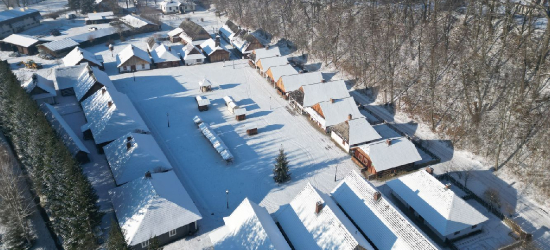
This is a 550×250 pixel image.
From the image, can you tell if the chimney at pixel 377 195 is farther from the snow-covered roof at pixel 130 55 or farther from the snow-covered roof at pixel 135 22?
the snow-covered roof at pixel 135 22

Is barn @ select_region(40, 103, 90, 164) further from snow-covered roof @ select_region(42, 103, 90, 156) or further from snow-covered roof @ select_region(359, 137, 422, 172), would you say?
snow-covered roof @ select_region(359, 137, 422, 172)

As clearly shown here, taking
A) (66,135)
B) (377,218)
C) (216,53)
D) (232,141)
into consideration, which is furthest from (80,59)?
(377,218)

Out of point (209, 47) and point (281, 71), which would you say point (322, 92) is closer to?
point (281, 71)

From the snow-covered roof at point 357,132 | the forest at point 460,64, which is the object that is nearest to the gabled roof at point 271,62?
the forest at point 460,64

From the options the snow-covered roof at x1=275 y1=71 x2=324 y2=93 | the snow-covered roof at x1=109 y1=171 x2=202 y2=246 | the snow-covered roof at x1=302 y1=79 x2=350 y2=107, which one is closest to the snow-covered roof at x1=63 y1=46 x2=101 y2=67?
the snow-covered roof at x1=275 y1=71 x2=324 y2=93

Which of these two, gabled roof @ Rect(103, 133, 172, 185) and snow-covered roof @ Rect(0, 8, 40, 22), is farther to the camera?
snow-covered roof @ Rect(0, 8, 40, 22)

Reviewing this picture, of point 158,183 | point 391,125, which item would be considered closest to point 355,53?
point 391,125
